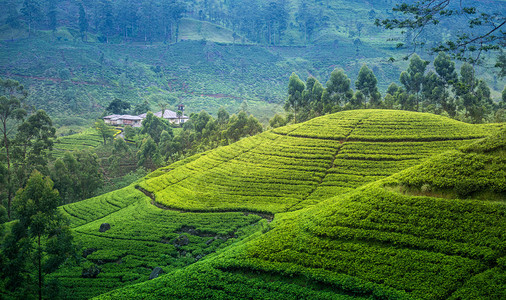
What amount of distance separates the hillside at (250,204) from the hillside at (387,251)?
0.47 feet

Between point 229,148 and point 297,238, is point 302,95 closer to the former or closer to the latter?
point 229,148

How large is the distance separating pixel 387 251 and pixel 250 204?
16.6m

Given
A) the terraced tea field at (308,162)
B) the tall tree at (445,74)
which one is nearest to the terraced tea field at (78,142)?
the terraced tea field at (308,162)

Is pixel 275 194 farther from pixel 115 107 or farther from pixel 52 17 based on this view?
pixel 52 17

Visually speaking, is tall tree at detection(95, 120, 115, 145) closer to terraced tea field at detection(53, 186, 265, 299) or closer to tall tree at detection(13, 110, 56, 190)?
A: tall tree at detection(13, 110, 56, 190)

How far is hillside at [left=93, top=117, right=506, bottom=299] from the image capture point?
1564 cm

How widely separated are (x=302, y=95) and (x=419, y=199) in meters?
42.9

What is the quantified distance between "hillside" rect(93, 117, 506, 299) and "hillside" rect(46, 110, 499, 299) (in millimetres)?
143

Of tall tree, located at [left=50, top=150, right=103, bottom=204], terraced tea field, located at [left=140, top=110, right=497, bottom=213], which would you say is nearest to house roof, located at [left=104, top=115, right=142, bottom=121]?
tall tree, located at [left=50, top=150, right=103, bottom=204]

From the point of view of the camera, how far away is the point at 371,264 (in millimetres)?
17328

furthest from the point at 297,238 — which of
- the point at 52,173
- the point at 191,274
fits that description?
the point at 52,173

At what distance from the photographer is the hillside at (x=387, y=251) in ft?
51.3

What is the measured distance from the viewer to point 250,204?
32.8 meters

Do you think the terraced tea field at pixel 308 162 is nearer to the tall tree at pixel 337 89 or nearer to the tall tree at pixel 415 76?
the tall tree at pixel 337 89
